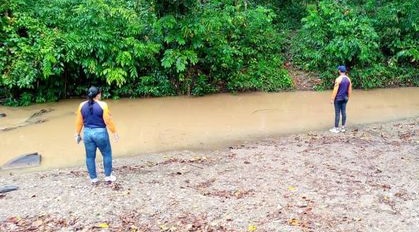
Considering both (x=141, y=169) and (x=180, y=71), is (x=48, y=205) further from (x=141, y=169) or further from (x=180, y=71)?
(x=180, y=71)

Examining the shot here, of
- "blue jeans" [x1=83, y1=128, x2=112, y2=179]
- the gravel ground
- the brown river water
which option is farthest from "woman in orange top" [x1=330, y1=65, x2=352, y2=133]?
"blue jeans" [x1=83, y1=128, x2=112, y2=179]

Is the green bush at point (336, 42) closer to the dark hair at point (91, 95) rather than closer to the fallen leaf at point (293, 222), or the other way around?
the fallen leaf at point (293, 222)

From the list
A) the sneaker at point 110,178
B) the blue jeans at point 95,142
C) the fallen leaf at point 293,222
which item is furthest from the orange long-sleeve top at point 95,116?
the fallen leaf at point 293,222

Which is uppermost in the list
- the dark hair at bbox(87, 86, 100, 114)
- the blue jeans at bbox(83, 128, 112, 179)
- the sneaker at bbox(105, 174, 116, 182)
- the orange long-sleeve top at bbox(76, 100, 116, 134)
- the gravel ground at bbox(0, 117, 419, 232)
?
the dark hair at bbox(87, 86, 100, 114)

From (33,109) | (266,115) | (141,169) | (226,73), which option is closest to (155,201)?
(141,169)

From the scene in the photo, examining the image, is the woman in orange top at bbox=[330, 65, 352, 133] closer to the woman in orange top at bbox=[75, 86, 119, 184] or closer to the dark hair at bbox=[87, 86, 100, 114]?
the woman in orange top at bbox=[75, 86, 119, 184]

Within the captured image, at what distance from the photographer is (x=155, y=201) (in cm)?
719

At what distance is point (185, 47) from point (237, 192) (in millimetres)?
9143

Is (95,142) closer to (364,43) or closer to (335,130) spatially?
(335,130)

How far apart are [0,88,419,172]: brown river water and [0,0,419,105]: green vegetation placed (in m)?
0.75

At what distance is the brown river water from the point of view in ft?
35.9

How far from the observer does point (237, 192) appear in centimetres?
760

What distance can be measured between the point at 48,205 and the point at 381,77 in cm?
1406

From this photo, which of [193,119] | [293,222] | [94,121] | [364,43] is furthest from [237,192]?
[364,43]
